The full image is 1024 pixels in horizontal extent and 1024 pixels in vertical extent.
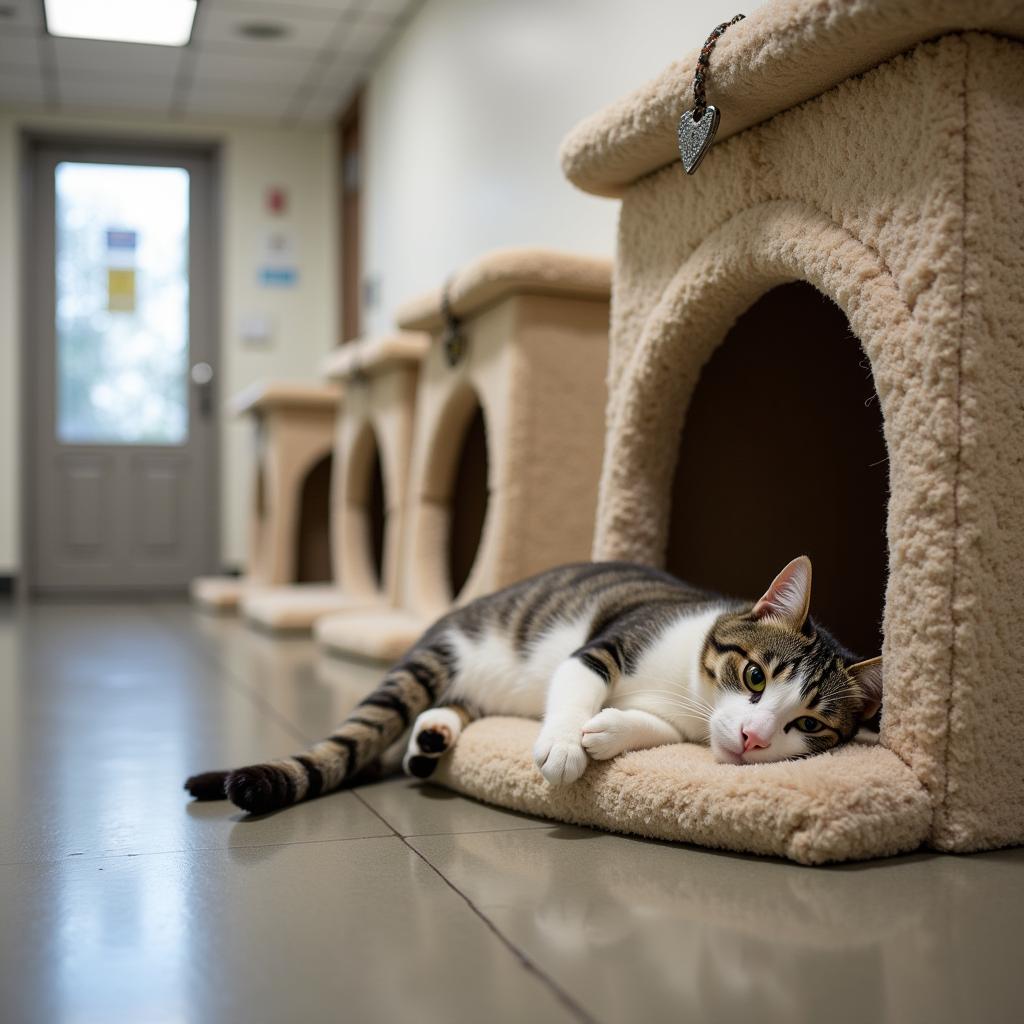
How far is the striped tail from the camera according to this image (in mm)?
1359

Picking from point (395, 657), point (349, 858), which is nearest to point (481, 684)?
point (349, 858)

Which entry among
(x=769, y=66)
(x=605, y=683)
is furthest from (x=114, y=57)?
(x=605, y=683)

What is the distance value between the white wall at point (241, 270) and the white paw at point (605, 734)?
486cm

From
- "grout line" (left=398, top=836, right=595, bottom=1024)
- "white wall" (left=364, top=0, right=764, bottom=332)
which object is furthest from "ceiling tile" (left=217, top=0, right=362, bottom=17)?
"grout line" (left=398, top=836, right=595, bottom=1024)

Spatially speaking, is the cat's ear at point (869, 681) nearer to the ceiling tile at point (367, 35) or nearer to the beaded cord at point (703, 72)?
the beaded cord at point (703, 72)

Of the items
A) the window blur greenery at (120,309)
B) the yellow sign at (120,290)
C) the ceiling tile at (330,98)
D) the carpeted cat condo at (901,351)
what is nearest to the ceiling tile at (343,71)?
the ceiling tile at (330,98)

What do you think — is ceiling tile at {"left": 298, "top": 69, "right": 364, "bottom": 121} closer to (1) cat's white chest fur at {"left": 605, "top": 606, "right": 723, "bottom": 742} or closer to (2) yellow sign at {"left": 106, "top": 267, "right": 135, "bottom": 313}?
(2) yellow sign at {"left": 106, "top": 267, "right": 135, "bottom": 313}

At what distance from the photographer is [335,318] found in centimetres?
602

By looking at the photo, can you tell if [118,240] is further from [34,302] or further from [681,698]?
[681,698]

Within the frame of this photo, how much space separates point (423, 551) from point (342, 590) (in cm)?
84

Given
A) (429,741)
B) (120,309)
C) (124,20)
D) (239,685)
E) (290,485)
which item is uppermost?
(124,20)

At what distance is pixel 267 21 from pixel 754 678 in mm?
4207

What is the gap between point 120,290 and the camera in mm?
5848

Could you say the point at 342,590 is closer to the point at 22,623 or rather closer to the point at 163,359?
the point at 22,623
